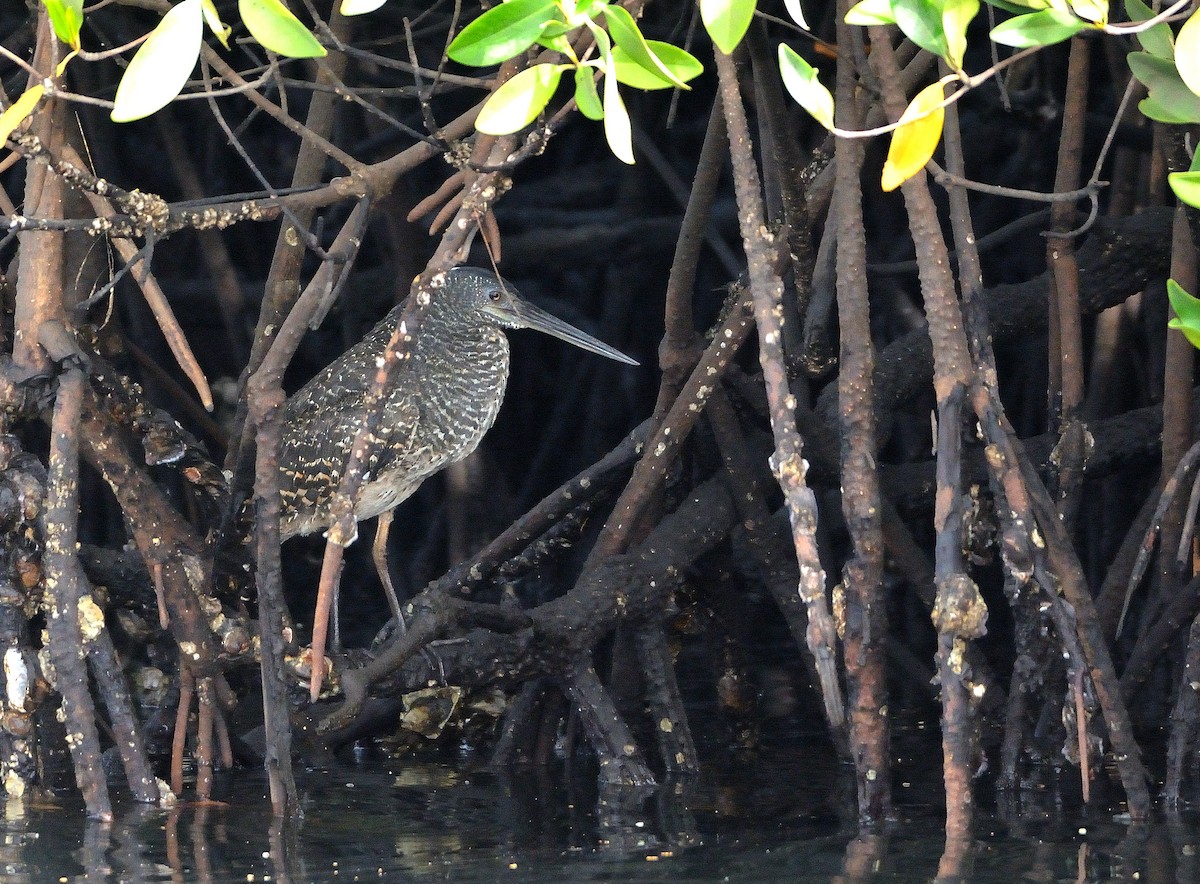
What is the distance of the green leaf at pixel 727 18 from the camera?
1.66m

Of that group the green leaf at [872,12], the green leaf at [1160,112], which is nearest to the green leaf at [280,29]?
the green leaf at [872,12]

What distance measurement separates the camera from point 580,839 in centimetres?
276

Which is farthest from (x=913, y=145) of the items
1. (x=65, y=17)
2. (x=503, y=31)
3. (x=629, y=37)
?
(x=65, y=17)

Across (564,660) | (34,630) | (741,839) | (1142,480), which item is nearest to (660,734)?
(564,660)

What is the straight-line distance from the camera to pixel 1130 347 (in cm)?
467

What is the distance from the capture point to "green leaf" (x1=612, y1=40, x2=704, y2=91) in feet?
5.80

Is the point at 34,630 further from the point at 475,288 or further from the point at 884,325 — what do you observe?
the point at 884,325

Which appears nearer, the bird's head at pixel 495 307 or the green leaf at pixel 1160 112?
the green leaf at pixel 1160 112

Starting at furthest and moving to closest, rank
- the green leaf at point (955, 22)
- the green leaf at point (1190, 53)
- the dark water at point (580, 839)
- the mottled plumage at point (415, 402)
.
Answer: the mottled plumage at point (415, 402), the dark water at point (580, 839), the green leaf at point (955, 22), the green leaf at point (1190, 53)

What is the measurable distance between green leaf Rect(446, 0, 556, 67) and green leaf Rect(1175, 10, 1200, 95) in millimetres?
646

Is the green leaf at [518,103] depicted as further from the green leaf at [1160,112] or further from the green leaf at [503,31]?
the green leaf at [1160,112]

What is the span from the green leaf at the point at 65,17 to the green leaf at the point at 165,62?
6.3 inches

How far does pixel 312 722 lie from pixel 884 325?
2.63m

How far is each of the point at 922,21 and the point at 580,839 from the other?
158 cm
